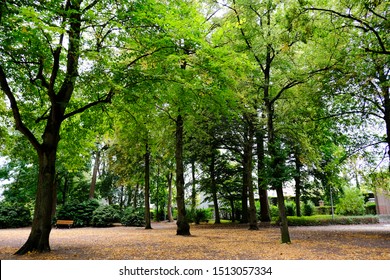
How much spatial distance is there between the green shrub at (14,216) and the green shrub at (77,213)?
2953 millimetres

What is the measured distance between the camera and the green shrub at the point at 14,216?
24.1 metres

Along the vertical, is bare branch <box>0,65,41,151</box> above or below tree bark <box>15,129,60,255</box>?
above

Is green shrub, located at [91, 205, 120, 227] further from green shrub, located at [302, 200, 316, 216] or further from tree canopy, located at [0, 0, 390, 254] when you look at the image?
→ green shrub, located at [302, 200, 316, 216]

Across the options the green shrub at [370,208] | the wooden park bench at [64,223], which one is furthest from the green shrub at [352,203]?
the wooden park bench at [64,223]

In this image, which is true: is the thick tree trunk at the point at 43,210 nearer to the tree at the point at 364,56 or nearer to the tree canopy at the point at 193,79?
the tree canopy at the point at 193,79

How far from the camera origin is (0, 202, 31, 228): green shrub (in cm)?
2408

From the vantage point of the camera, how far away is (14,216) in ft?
80.7

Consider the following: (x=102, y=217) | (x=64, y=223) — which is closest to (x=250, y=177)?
(x=102, y=217)

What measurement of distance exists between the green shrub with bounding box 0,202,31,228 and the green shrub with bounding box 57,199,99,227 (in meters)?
2.95

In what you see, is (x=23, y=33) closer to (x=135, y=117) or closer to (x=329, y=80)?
(x=135, y=117)

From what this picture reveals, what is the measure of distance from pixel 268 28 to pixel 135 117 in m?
6.93

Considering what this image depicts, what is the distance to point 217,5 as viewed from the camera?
16.3 m

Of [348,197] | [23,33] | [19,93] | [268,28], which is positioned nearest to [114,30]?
[23,33]

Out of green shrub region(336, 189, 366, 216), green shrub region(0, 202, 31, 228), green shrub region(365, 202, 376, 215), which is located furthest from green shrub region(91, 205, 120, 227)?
green shrub region(365, 202, 376, 215)
